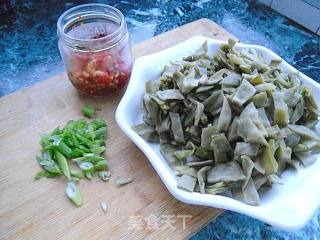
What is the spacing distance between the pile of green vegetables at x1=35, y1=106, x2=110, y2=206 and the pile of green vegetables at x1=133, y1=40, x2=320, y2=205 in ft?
0.42

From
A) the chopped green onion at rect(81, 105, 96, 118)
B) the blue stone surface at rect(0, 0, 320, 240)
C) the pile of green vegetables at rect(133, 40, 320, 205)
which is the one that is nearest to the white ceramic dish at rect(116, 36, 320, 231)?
the pile of green vegetables at rect(133, 40, 320, 205)

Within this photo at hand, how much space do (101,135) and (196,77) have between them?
12.0 inches

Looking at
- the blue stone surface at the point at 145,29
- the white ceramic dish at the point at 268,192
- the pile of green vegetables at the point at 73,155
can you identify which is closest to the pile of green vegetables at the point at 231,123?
the white ceramic dish at the point at 268,192

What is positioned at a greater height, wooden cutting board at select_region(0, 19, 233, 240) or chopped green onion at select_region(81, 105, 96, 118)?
chopped green onion at select_region(81, 105, 96, 118)

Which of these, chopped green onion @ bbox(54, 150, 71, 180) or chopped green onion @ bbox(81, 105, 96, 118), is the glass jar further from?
chopped green onion @ bbox(54, 150, 71, 180)

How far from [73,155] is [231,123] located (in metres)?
0.41

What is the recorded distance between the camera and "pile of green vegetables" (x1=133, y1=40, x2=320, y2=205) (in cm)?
71

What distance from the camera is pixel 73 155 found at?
2.77 feet

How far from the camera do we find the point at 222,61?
89 cm

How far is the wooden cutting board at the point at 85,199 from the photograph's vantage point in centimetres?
73

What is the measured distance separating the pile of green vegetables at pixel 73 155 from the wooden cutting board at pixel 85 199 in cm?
2

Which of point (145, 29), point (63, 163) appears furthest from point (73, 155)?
point (145, 29)

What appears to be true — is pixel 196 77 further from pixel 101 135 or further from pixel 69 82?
pixel 69 82

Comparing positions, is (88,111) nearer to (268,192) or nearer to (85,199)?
(85,199)
